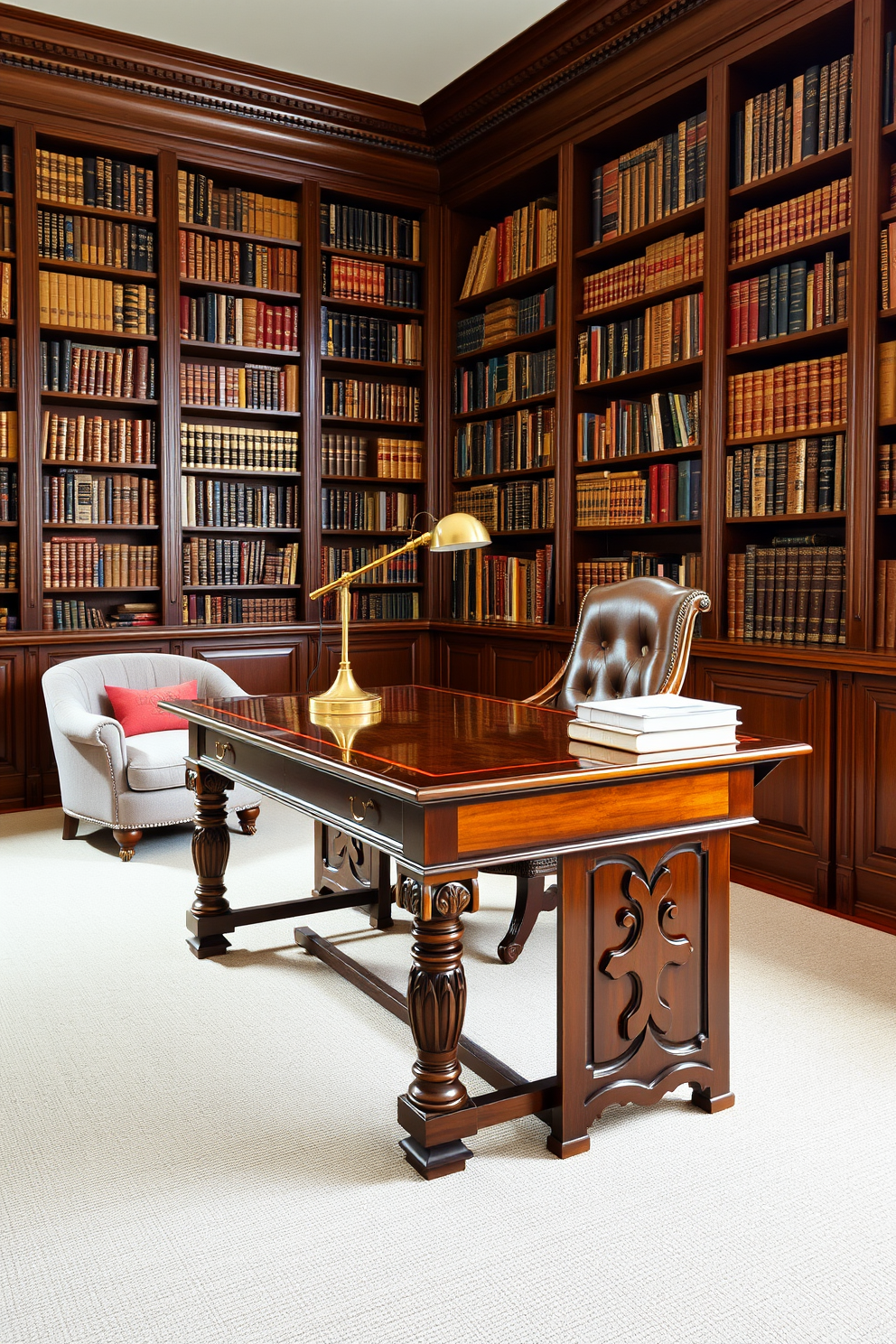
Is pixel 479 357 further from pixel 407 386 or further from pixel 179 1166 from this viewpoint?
pixel 179 1166

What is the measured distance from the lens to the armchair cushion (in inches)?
160

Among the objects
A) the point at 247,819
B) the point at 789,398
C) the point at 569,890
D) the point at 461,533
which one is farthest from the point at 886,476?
the point at 247,819

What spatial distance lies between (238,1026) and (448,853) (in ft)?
3.48

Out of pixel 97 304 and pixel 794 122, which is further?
pixel 97 304

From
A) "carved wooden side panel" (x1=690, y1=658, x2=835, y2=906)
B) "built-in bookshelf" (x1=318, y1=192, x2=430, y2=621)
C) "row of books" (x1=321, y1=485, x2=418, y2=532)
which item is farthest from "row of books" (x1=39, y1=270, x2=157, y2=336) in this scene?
"carved wooden side panel" (x1=690, y1=658, x2=835, y2=906)

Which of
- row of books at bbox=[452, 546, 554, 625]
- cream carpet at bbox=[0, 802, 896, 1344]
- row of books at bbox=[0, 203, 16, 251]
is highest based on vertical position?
row of books at bbox=[0, 203, 16, 251]

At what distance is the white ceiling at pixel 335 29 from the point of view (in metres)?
4.37

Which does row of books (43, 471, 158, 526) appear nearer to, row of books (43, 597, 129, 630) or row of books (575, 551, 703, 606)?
row of books (43, 597, 129, 630)

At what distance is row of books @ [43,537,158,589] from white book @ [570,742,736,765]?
354 cm

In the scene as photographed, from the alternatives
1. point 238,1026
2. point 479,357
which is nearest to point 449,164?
point 479,357

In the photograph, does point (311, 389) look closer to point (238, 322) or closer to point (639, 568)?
point (238, 322)

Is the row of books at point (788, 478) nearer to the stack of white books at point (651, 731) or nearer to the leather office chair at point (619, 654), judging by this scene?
the leather office chair at point (619, 654)

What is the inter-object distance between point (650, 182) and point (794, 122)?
Result: 30.6 inches

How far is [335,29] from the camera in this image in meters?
4.55
